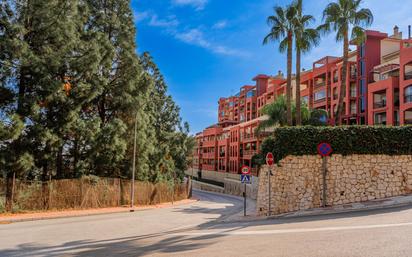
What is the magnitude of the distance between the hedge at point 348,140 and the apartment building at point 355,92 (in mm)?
18795

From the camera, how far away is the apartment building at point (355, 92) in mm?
38000

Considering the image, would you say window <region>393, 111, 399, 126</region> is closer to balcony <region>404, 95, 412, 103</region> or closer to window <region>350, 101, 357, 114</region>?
balcony <region>404, 95, 412, 103</region>

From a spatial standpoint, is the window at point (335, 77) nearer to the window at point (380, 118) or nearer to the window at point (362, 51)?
the window at point (362, 51)

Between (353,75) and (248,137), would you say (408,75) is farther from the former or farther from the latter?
(248,137)

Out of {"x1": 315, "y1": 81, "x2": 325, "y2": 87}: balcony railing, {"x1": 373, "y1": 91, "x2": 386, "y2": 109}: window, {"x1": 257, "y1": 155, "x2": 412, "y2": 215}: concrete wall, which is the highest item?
{"x1": 315, "y1": 81, "x2": 325, "y2": 87}: balcony railing

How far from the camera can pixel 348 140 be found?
1891 cm

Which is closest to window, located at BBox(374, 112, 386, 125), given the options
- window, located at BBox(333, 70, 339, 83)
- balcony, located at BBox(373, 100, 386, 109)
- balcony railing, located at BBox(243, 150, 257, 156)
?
balcony, located at BBox(373, 100, 386, 109)

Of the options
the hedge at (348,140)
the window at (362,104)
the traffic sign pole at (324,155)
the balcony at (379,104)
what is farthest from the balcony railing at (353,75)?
the traffic sign pole at (324,155)

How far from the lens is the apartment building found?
3800cm

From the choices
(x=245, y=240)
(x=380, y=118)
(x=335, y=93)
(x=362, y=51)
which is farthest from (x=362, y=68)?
(x=245, y=240)

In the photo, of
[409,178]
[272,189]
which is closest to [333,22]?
[409,178]

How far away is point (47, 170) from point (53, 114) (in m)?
4.21

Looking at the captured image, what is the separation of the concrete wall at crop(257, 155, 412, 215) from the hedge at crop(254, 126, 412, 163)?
0.35m

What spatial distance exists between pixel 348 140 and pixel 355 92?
32.2 meters
